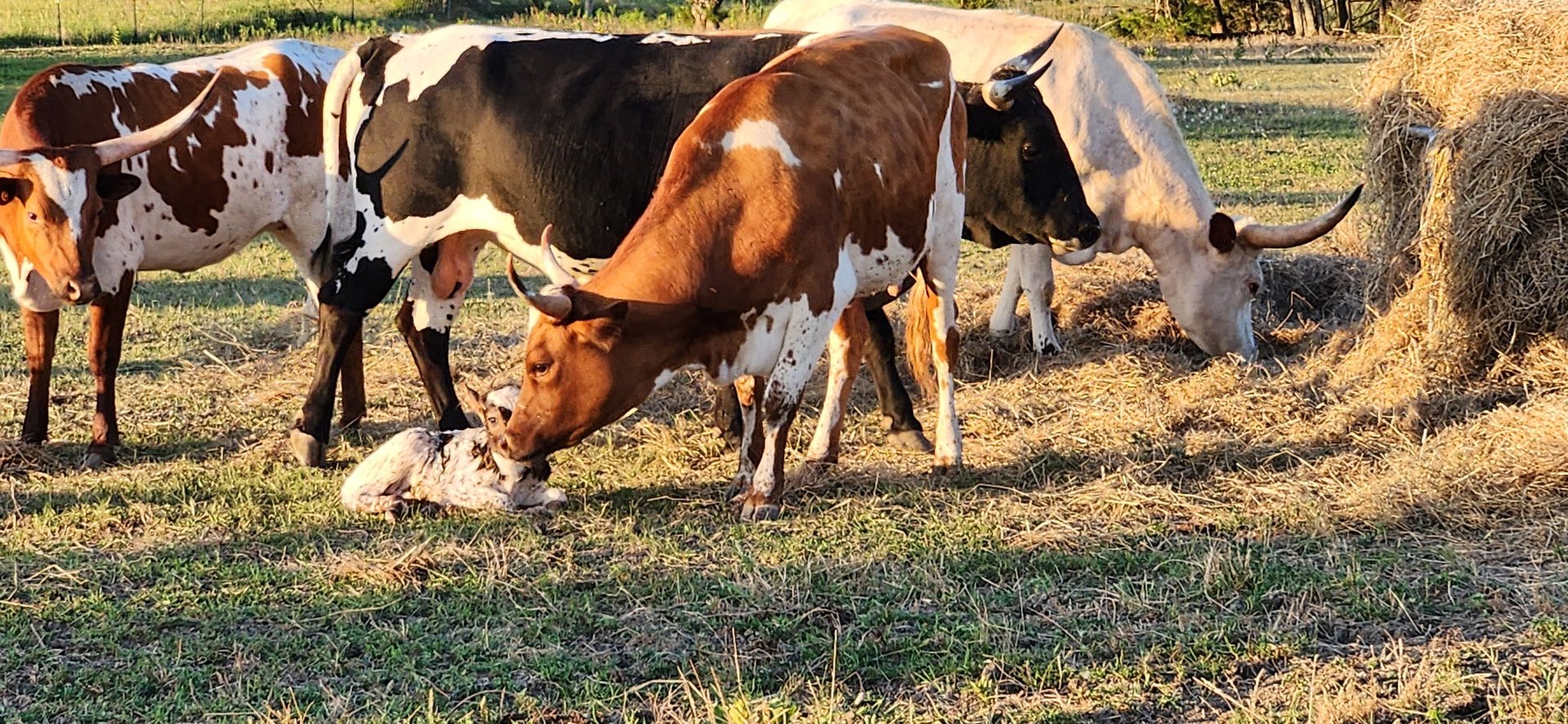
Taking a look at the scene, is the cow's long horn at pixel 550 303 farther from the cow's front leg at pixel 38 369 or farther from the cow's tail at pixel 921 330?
the cow's front leg at pixel 38 369

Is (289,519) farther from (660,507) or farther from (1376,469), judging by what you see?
(1376,469)

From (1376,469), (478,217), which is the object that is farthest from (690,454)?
(1376,469)

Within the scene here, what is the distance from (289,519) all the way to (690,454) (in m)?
1.66

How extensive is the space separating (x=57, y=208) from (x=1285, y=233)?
5.56 meters

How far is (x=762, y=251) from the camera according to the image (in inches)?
213

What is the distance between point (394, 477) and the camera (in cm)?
600

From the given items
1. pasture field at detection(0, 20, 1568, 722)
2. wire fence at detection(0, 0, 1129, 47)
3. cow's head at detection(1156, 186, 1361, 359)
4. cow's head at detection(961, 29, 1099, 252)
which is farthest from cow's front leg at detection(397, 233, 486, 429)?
wire fence at detection(0, 0, 1129, 47)

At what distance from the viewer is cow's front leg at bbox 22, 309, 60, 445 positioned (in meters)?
7.02

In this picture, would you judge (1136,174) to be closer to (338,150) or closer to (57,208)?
(338,150)

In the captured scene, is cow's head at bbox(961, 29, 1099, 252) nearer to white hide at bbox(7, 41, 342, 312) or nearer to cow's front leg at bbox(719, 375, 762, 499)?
cow's front leg at bbox(719, 375, 762, 499)

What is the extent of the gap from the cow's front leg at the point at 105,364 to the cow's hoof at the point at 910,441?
3311 mm

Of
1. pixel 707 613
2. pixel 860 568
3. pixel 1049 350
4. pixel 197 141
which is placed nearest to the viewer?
pixel 707 613

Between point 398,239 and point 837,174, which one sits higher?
point 837,174

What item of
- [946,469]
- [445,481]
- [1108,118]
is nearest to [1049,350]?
[1108,118]
